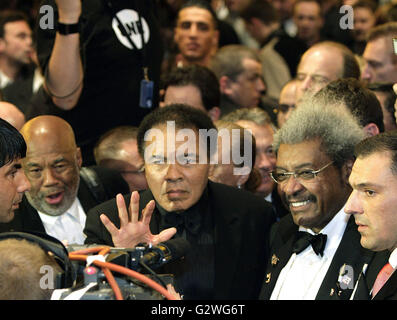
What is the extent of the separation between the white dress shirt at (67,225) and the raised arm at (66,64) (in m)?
0.68

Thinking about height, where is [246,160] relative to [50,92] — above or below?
below

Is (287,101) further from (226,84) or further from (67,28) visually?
(67,28)

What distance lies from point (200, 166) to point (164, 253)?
1.46 m

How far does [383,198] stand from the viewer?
2.90 meters

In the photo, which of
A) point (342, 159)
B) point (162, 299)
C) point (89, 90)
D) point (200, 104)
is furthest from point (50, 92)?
point (162, 299)

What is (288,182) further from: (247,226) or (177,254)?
(177,254)

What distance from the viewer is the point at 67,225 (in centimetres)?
405

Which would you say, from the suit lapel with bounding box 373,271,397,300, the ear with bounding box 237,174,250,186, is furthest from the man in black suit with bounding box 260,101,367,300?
the ear with bounding box 237,174,250,186

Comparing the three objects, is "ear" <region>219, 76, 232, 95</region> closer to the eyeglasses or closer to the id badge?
the id badge

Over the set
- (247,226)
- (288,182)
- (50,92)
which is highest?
(50,92)

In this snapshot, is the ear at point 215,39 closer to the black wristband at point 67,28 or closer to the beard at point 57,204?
the black wristband at point 67,28

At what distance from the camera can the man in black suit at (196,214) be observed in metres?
3.62

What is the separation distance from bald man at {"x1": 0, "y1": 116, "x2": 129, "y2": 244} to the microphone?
159 centimetres
